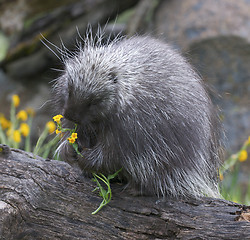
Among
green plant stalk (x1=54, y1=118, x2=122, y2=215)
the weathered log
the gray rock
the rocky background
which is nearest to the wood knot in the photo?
the weathered log

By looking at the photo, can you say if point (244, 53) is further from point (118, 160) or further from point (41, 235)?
point (41, 235)

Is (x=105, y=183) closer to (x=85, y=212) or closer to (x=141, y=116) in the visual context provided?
(x=85, y=212)

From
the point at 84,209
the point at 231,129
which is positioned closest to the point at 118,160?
the point at 84,209

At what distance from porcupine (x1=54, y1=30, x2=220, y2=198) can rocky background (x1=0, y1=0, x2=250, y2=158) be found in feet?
7.82

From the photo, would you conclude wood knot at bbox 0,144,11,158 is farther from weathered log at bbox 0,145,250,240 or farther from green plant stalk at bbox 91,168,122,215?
green plant stalk at bbox 91,168,122,215

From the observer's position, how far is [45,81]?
6.58m

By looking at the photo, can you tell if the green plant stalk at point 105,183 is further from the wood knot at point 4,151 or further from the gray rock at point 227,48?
the gray rock at point 227,48

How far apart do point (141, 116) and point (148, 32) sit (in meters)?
2.94

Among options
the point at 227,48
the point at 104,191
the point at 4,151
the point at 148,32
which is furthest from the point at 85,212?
the point at 227,48

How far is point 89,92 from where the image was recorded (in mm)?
2324

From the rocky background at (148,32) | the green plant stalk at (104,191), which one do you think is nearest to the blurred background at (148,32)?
the rocky background at (148,32)

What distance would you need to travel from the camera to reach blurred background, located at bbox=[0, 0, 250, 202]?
17.9 feet

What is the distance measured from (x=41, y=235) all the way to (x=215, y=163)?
4.22 ft

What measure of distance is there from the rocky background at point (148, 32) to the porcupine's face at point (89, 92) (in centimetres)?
255
